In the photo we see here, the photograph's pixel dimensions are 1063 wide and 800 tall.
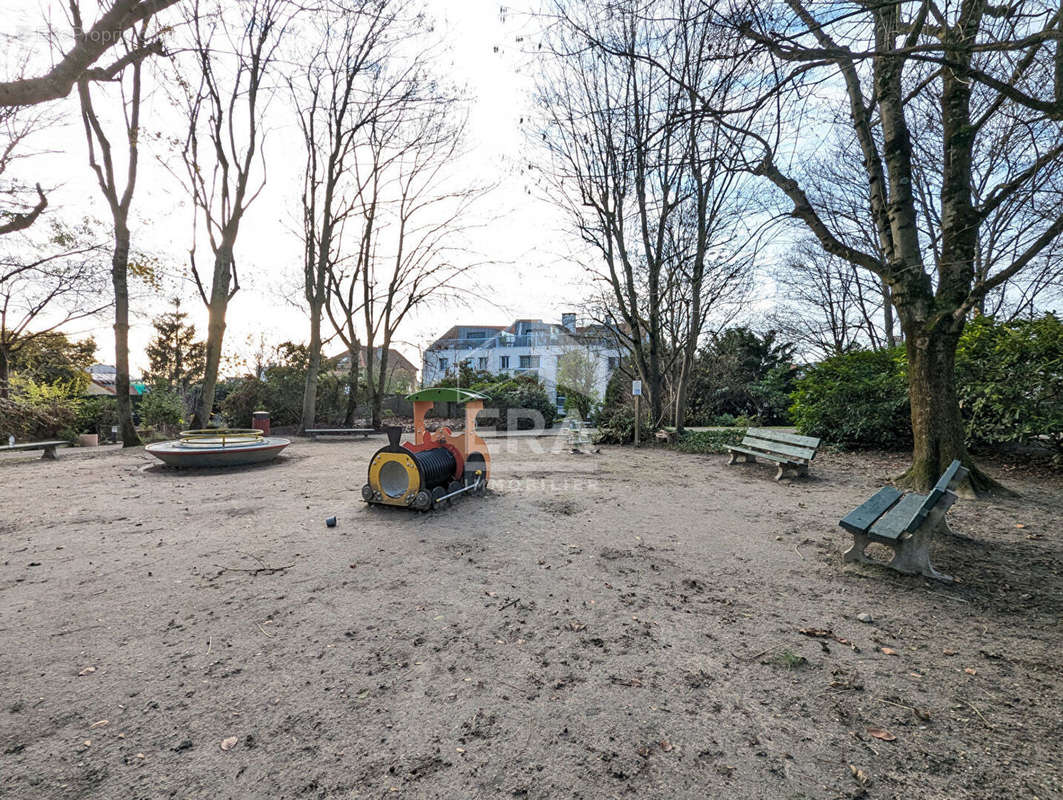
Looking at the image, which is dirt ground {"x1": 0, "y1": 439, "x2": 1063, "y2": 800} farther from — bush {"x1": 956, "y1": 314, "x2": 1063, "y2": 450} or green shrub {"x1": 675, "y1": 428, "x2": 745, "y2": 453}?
green shrub {"x1": 675, "y1": 428, "x2": 745, "y2": 453}

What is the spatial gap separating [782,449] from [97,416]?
22971mm

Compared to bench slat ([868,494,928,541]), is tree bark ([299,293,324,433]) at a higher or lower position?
higher

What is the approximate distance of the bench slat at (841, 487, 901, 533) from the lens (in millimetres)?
4180

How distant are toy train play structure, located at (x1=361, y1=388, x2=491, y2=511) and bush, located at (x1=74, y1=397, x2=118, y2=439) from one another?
1733cm

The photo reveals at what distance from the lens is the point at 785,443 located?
947cm

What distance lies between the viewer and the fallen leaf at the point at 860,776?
1.93 m

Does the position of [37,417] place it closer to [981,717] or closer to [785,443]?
[785,443]

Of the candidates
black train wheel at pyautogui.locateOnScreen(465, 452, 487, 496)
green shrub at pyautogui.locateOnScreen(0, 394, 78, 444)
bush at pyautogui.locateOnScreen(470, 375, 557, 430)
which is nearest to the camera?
black train wheel at pyautogui.locateOnScreen(465, 452, 487, 496)

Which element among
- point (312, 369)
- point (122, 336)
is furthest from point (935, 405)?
point (122, 336)

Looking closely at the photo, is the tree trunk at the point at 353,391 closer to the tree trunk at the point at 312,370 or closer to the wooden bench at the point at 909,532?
the tree trunk at the point at 312,370

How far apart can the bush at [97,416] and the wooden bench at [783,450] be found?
2141 centimetres

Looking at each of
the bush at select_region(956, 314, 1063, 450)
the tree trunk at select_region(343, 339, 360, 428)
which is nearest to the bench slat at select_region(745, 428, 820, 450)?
the bush at select_region(956, 314, 1063, 450)

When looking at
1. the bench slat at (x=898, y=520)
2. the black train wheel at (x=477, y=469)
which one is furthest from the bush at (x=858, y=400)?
the black train wheel at (x=477, y=469)

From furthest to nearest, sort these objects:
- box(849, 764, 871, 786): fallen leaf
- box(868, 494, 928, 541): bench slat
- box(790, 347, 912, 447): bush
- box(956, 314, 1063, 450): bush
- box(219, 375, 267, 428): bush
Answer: box(219, 375, 267, 428): bush < box(790, 347, 912, 447): bush < box(956, 314, 1063, 450): bush < box(868, 494, 928, 541): bench slat < box(849, 764, 871, 786): fallen leaf
